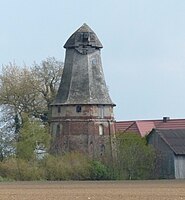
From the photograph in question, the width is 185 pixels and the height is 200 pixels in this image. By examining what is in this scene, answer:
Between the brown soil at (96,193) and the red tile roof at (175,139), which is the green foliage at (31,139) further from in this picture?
the brown soil at (96,193)

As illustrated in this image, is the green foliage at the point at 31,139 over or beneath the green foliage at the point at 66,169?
over

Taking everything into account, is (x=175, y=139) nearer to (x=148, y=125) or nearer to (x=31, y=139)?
(x=31, y=139)

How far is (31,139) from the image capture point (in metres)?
82.2

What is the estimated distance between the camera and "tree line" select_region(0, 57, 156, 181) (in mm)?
79125

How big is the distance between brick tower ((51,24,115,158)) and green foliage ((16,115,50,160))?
138 cm

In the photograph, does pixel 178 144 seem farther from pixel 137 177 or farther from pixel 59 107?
pixel 59 107

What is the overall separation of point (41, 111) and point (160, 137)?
40.5ft

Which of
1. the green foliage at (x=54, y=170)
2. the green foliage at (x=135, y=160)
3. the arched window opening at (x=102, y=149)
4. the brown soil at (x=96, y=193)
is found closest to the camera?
the brown soil at (x=96, y=193)

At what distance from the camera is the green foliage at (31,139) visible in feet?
270

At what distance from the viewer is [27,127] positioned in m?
83.1

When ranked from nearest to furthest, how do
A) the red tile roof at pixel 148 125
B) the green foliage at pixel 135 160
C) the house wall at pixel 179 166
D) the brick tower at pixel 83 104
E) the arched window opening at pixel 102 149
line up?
the green foliage at pixel 135 160, the house wall at pixel 179 166, the arched window opening at pixel 102 149, the brick tower at pixel 83 104, the red tile roof at pixel 148 125

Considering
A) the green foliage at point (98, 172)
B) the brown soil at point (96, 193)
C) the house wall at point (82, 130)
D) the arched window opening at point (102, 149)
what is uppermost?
the house wall at point (82, 130)

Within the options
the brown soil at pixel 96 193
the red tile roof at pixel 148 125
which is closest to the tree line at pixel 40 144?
the red tile roof at pixel 148 125

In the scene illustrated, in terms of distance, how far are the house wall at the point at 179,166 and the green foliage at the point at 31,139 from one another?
1194 cm
